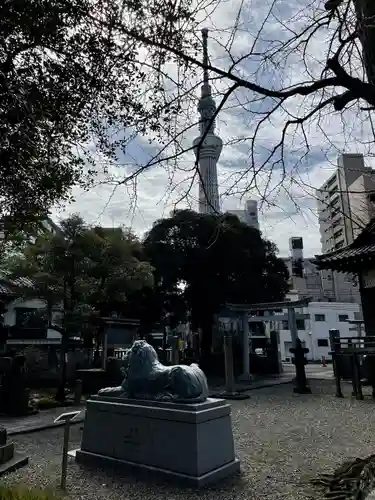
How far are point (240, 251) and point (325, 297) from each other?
25.7 metres

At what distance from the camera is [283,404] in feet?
34.2

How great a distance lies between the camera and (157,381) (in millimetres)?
5227

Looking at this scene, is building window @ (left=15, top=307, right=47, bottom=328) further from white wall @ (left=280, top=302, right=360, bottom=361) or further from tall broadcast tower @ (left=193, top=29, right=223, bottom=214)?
white wall @ (left=280, top=302, right=360, bottom=361)

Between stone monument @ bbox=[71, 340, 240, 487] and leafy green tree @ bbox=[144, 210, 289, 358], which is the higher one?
leafy green tree @ bbox=[144, 210, 289, 358]

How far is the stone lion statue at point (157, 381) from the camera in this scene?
4.90 metres

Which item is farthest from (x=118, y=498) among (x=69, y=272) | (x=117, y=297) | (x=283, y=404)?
(x=117, y=297)

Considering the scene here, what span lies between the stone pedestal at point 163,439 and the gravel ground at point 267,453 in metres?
0.19

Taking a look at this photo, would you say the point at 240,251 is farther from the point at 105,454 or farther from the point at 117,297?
the point at 105,454

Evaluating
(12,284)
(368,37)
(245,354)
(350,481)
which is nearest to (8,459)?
(350,481)

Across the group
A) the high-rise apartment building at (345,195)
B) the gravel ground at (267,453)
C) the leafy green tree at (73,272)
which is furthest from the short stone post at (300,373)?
the high-rise apartment building at (345,195)

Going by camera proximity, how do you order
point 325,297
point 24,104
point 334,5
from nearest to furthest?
point 334,5, point 24,104, point 325,297

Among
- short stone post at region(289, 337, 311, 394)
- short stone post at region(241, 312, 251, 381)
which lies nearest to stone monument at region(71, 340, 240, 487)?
short stone post at region(289, 337, 311, 394)

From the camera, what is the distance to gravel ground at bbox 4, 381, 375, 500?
4242mm

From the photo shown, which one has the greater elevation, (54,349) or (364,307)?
(364,307)
